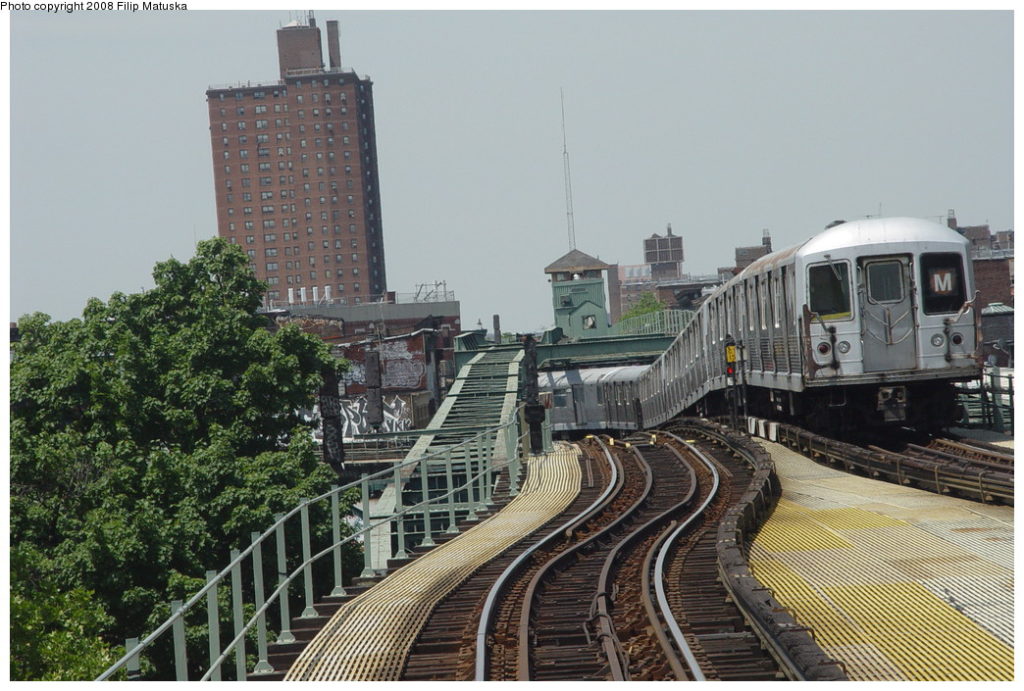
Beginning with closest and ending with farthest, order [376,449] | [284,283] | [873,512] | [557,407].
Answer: [873,512] → [557,407] → [376,449] → [284,283]

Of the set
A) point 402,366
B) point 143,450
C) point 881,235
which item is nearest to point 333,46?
point 402,366

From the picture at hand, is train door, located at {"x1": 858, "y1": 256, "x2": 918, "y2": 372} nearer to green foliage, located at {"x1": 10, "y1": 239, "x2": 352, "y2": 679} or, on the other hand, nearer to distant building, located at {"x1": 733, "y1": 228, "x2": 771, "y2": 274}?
green foliage, located at {"x1": 10, "y1": 239, "x2": 352, "y2": 679}

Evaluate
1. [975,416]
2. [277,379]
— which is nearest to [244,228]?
[277,379]

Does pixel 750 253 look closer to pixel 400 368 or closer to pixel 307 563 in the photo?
pixel 400 368

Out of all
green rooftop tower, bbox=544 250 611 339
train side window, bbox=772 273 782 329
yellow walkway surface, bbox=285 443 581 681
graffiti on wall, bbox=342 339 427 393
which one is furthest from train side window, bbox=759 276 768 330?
green rooftop tower, bbox=544 250 611 339

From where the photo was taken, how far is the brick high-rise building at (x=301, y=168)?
136625mm

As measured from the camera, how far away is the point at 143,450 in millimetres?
27109

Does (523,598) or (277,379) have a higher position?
(277,379)

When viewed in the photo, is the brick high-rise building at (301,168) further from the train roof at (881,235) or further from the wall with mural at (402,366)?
the train roof at (881,235)

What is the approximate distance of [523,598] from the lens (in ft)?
34.4

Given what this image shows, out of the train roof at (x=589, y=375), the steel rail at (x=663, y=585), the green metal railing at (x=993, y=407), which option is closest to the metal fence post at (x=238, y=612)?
the steel rail at (x=663, y=585)

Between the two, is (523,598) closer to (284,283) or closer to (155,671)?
(155,671)

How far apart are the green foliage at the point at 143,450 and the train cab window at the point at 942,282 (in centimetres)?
1326

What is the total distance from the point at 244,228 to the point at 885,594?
444 feet
